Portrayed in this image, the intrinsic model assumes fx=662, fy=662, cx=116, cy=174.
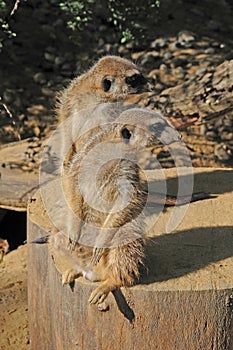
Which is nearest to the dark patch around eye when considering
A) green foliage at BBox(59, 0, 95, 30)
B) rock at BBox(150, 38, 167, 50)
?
green foliage at BBox(59, 0, 95, 30)

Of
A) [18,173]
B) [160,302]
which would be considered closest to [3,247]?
[18,173]

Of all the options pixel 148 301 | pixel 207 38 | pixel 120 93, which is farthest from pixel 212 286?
pixel 207 38

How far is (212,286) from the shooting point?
2.51 meters

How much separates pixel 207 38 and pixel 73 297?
5019mm

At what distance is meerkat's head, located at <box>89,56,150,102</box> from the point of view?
9.36 ft

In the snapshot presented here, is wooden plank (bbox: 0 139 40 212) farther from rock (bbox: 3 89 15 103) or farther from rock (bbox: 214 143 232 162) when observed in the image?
rock (bbox: 214 143 232 162)

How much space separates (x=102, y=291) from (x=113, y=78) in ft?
3.05

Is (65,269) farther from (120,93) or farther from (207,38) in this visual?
(207,38)

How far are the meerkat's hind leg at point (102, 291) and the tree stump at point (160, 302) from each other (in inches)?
1.5

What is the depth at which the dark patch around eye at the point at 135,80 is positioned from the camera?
2902mm

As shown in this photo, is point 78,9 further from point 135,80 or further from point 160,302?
point 160,302

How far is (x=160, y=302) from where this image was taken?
249 cm

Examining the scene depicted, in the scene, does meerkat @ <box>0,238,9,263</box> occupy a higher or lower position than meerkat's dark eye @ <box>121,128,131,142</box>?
lower

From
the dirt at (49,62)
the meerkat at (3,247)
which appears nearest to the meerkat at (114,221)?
the meerkat at (3,247)
